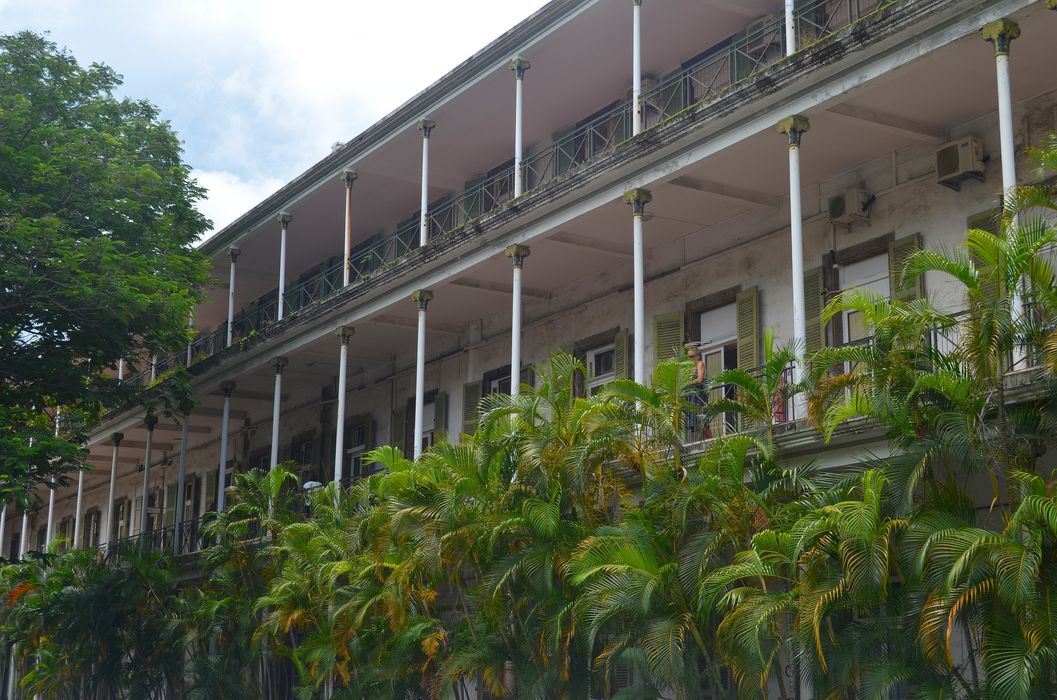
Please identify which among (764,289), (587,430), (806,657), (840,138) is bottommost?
(806,657)

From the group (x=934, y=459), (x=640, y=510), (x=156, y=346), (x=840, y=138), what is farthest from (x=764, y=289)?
(x=156, y=346)

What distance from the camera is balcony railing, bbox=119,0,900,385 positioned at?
1659 cm

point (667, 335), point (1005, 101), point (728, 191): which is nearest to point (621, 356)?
point (667, 335)

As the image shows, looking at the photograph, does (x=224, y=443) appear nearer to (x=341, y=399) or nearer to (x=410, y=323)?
(x=341, y=399)

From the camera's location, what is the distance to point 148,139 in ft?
79.3

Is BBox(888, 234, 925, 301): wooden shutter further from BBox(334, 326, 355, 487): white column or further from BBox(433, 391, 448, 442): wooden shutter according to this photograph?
BBox(433, 391, 448, 442): wooden shutter

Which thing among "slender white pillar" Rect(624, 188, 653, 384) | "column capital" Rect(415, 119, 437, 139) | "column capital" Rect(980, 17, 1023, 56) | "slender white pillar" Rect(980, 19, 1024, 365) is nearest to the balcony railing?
"slender white pillar" Rect(624, 188, 653, 384)

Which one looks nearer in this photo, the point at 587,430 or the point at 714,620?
the point at 714,620

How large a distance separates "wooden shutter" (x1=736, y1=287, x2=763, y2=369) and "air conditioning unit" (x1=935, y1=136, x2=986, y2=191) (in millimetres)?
3236

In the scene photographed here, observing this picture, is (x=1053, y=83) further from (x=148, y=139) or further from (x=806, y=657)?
(x=148, y=139)

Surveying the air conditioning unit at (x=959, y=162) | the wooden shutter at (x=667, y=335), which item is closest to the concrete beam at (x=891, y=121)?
the air conditioning unit at (x=959, y=162)

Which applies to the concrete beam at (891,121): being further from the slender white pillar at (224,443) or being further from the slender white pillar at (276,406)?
the slender white pillar at (224,443)

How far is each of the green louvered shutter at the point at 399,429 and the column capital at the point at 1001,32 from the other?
50.5 feet

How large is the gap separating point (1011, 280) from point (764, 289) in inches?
286
